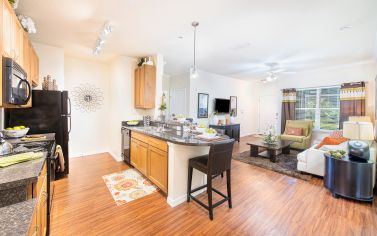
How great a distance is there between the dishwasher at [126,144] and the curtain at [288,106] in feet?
18.7

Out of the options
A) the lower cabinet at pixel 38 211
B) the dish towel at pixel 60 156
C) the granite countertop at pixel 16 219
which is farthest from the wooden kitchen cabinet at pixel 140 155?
the granite countertop at pixel 16 219

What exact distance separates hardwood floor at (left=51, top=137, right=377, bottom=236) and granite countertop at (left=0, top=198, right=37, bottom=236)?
134 cm

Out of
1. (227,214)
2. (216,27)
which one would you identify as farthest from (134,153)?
(216,27)

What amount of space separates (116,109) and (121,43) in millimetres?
1608

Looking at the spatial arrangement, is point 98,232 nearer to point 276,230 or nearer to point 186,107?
point 276,230

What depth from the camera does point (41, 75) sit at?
11.5ft

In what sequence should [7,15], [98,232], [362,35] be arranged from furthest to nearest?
[362,35], [98,232], [7,15]

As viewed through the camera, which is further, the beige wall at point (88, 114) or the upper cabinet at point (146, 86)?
the beige wall at point (88, 114)

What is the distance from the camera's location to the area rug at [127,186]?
2.57 meters

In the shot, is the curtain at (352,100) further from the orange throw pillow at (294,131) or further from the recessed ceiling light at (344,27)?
the recessed ceiling light at (344,27)

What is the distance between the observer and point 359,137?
2914 millimetres

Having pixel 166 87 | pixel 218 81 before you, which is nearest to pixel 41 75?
pixel 166 87

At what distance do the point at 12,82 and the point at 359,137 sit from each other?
4.77 meters

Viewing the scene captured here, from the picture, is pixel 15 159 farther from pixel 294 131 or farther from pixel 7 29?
pixel 294 131
